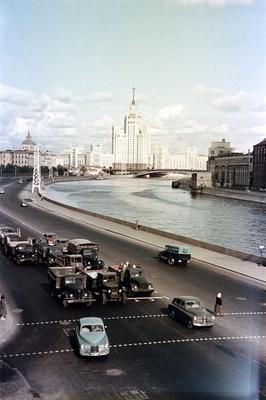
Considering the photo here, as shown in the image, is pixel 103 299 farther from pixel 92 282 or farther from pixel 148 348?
pixel 148 348

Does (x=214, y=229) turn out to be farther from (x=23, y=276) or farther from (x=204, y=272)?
(x=23, y=276)

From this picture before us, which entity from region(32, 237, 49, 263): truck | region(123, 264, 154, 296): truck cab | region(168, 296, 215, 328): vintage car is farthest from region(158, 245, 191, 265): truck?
region(168, 296, 215, 328): vintage car

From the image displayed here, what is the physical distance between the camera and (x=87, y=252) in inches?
1497

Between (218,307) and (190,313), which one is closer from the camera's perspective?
(190,313)

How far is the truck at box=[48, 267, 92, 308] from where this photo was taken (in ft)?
88.9

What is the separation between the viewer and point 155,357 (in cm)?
2044

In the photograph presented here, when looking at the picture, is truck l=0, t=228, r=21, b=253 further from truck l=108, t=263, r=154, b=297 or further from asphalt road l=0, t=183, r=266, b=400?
truck l=108, t=263, r=154, b=297

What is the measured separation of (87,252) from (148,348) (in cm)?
1717

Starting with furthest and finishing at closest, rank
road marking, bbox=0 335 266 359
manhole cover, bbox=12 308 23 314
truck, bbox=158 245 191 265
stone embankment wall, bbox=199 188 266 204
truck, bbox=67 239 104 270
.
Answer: stone embankment wall, bbox=199 188 266 204 → truck, bbox=158 245 191 265 → truck, bbox=67 239 104 270 → manhole cover, bbox=12 308 23 314 → road marking, bbox=0 335 266 359

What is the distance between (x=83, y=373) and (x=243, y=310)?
443 inches

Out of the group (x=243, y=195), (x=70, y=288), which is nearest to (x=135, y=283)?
(x=70, y=288)

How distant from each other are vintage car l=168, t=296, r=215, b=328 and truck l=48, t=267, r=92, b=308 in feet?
14.5

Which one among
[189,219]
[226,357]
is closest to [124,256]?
[226,357]

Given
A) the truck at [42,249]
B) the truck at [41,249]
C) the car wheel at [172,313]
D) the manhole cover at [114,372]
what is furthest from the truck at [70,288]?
the truck at [41,249]
